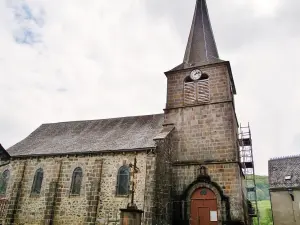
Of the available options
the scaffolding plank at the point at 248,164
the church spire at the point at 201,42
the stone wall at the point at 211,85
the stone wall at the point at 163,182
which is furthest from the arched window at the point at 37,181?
the scaffolding plank at the point at 248,164

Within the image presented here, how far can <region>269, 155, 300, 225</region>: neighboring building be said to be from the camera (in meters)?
23.1

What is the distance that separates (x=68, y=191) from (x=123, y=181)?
3942 mm

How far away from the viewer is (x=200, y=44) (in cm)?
2217

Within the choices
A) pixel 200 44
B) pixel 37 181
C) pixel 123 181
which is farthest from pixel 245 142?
pixel 37 181

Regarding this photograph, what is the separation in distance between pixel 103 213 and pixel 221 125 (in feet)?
30.0

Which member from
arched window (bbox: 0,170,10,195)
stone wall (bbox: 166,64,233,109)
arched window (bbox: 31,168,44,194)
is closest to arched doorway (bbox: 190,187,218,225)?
stone wall (bbox: 166,64,233,109)

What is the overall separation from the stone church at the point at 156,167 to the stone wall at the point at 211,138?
57 mm

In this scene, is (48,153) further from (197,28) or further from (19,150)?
(197,28)

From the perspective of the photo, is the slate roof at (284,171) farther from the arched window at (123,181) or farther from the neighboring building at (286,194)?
the arched window at (123,181)

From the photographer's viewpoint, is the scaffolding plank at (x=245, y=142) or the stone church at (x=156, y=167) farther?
the scaffolding plank at (x=245, y=142)

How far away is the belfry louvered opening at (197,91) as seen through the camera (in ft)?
61.9

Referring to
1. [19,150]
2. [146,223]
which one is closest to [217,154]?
[146,223]

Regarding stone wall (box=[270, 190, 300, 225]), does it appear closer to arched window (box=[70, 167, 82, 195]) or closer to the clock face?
the clock face

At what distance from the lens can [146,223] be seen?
1430 cm
